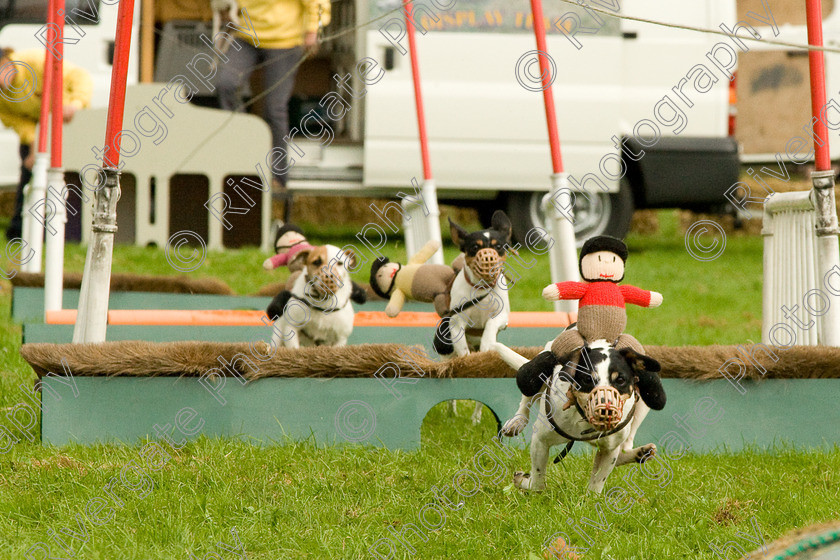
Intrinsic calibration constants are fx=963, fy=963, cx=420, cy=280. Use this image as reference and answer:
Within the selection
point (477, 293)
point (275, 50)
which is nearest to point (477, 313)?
point (477, 293)

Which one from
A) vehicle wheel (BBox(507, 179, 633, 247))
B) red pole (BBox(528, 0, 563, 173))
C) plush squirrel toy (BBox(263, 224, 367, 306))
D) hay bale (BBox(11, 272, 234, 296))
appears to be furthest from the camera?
vehicle wheel (BBox(507, 179, 633, 247))

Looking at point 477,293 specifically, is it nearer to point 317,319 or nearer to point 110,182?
point 317,319

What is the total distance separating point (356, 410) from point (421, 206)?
2.52m

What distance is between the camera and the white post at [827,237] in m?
3.31

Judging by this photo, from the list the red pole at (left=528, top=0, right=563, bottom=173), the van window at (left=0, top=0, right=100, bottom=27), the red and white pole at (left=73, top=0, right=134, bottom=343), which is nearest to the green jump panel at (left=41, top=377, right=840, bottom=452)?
the red and white pole at (left=73, top=0, right=134, bottom=343)

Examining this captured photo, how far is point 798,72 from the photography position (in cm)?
996

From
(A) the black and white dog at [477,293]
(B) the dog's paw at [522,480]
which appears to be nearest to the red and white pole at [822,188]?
(A) the black and white dog at [477,293]

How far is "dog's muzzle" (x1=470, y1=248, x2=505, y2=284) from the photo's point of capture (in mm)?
2951

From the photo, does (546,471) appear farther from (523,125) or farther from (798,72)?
(798,72)

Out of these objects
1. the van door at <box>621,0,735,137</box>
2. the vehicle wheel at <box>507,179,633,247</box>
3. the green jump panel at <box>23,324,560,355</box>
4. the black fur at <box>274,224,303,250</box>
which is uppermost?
the van door at <box>621,0,735,137</box>

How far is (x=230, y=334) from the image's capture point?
13.6ft

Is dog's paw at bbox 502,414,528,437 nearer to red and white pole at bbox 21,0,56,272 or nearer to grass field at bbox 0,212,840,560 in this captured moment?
grass field at bbox 0,212,840,560

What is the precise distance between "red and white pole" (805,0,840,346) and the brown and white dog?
1639 millimetres

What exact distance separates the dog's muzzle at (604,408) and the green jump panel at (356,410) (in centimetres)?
92
